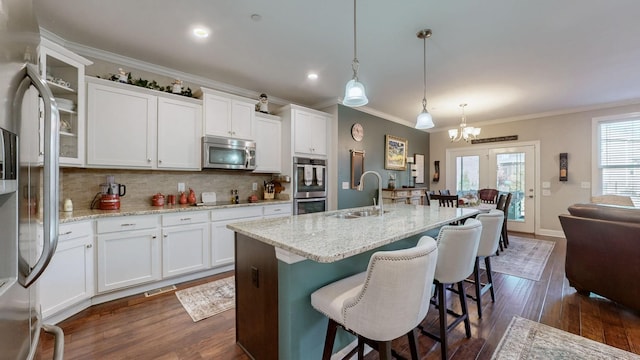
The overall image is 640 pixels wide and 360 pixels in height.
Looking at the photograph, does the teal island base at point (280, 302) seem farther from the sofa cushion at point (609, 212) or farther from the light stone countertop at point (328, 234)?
the sofa cushion at point (609, 212)

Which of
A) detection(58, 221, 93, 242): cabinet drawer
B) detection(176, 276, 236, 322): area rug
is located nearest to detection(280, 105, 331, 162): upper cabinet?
detection(176, 276, 236, 322): area rug

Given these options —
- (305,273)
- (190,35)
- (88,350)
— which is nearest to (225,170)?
(190,35)

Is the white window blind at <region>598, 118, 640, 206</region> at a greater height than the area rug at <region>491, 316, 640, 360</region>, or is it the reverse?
the white window blind at <region>598, 118, 640, 206</region>

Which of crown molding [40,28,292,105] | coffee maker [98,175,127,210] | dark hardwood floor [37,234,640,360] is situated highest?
crown molding [40,28,292,105]

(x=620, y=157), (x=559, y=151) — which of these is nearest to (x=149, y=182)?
(x=559, y=151)

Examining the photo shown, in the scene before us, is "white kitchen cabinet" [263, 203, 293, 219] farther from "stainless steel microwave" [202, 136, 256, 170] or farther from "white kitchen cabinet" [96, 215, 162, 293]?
"white kitchen cabinet" [96, 215, 162, 293]

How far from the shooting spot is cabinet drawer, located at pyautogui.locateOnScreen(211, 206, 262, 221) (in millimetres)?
3236

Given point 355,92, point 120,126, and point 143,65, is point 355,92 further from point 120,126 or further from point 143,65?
point 143,65

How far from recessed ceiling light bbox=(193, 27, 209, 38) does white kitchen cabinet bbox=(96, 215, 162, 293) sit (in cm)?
193

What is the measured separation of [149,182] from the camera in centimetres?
324

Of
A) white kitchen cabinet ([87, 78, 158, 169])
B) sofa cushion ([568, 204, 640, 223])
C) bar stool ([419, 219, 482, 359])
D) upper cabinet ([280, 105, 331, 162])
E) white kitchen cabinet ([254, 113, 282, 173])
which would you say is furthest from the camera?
upper cabinet ([280, 105, 331, 162])

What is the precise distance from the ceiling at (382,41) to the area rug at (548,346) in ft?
8.64

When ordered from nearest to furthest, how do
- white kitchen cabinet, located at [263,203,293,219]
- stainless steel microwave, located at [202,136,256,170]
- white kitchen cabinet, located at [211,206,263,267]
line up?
white kitchen cabinet, located at [211,206,263,267]
stainless steel microwave, located at [202,136,256,170]
white kitchen cabinet, located at [263,203,293,219]

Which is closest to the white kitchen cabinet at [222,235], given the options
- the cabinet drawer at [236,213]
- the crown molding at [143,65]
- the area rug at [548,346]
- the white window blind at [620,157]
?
the cabinet drawer at [236,213]
